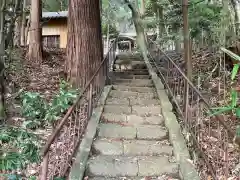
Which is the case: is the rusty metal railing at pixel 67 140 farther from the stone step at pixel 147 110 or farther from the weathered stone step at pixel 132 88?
the weathered stone step at pixel 132 88

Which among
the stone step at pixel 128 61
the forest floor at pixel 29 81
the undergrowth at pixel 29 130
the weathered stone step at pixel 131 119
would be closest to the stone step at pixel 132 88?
the undergrowth at pixel 29 130

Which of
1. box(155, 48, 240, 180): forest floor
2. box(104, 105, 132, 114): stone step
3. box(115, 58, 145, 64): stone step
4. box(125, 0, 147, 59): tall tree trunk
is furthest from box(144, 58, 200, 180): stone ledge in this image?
box(125, 0, 147, 59): tall tree trunk

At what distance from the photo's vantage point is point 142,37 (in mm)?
15398

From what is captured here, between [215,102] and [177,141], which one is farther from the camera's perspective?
[215,102]

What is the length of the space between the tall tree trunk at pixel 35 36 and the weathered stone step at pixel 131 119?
21.4 feet

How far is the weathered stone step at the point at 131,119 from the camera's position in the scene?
6.54 meters

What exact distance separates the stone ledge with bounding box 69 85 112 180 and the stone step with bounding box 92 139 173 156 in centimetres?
17

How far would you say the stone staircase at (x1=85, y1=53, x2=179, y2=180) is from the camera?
490 centimetres

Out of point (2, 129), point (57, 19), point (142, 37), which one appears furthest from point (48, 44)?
point (2, 129)

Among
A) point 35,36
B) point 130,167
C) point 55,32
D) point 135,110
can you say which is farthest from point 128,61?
point 55,32

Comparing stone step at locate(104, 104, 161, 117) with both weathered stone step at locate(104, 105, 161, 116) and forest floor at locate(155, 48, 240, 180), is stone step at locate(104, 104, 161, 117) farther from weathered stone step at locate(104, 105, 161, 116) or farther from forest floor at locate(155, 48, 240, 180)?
forest floor at locate(155, 48, 240, 180)

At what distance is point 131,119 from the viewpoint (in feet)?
21.8

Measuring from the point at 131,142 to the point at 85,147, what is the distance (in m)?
0.84

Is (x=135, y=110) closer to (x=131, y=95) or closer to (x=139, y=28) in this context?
(x=131, y=95)
